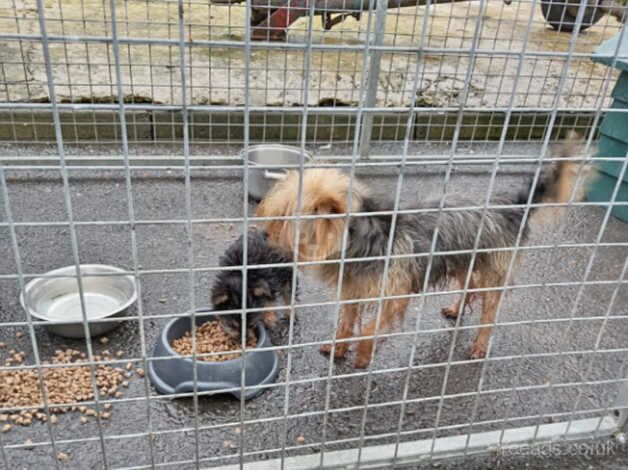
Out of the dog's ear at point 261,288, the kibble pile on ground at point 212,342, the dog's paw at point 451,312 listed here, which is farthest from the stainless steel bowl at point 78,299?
the dog's paw at point 451,312

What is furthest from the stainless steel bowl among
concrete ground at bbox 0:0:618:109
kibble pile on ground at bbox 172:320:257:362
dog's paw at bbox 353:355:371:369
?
concrete ground at bbox 0:0:618:109

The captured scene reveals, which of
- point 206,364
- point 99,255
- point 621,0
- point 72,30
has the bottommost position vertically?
point 99,255

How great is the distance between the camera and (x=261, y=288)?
2.68 meters

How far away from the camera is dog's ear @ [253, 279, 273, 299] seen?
268cm

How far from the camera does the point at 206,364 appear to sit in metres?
2.36

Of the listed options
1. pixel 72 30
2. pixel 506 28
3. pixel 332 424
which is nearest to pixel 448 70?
pixel 506 28

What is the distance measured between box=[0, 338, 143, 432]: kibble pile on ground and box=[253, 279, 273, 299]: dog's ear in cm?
63

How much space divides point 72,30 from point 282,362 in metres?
4.52

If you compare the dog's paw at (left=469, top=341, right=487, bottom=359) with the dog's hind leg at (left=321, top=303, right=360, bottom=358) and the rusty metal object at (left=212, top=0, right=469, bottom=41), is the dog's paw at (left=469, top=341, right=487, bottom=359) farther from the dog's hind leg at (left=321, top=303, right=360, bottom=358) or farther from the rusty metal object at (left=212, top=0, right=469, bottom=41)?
the rusty metal object at (left=212, top=0, right=469, bottom=41)

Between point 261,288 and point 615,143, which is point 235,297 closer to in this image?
point 261,288

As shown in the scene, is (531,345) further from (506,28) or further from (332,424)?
(506,28)

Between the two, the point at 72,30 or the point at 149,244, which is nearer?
the point at 149,244

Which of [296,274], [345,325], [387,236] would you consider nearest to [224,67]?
[345,325]

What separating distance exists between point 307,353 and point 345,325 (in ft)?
0.75
